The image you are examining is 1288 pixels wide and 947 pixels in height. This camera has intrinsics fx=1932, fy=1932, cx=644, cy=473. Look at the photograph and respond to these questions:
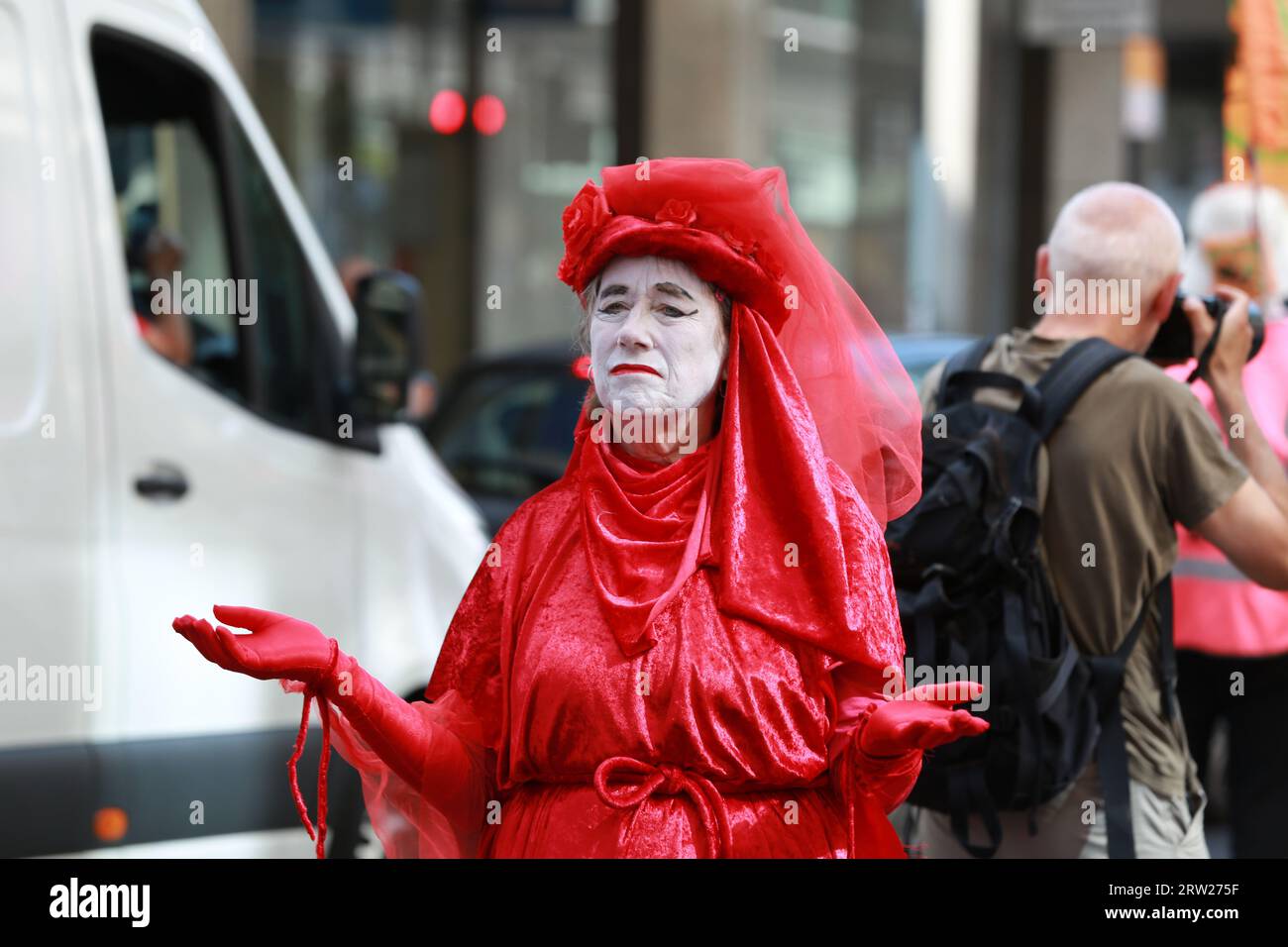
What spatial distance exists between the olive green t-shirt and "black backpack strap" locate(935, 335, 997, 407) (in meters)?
0.26

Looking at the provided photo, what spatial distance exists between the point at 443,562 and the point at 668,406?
2864mm

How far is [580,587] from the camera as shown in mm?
2652

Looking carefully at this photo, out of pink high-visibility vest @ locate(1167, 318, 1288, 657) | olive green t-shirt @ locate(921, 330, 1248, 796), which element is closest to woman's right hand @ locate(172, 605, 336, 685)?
olive green t-shirt @ locate(921, 330, 1248, 796)

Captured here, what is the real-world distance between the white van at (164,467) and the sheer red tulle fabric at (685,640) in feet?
5.84

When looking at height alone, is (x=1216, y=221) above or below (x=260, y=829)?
above

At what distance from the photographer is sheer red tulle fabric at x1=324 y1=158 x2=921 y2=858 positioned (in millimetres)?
2566

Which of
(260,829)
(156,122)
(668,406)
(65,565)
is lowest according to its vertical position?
(260,829)

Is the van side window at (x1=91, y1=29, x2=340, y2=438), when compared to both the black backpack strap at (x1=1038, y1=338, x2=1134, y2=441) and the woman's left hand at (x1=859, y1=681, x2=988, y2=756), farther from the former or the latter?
the woman's left hand at (x1=859, y1=681, x2=988, y2=756)

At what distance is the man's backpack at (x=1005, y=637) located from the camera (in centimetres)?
349

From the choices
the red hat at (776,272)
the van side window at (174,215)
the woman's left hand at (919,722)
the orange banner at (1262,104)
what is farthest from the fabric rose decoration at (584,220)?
the orange banner at (1262,104)

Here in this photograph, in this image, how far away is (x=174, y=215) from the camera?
5.16 meters

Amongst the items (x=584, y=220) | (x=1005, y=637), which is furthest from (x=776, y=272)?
(x=1005, y=637)

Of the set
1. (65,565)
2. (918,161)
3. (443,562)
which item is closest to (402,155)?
(918,161)
